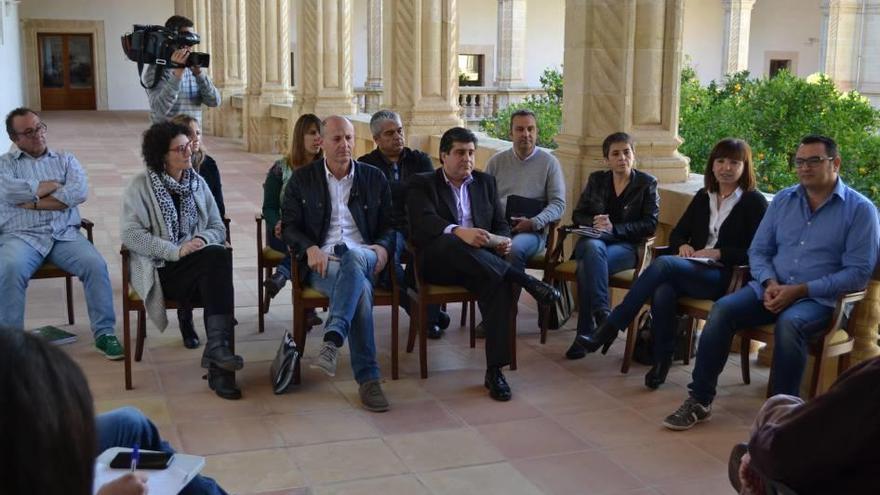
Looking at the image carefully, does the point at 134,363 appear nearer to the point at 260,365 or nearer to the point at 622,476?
the point at 260,365

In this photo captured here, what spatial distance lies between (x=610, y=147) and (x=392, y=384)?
1.59 metres

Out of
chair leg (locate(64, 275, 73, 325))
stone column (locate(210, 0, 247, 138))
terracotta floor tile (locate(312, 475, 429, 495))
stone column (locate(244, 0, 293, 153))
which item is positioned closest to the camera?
terracotta floor tile (locate(312, 475, 429, 495))

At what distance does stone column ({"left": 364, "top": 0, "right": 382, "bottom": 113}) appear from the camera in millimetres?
20312

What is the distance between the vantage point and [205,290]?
427 cm

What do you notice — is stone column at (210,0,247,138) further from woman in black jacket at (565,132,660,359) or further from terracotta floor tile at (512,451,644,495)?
terracotta floor tile at (512,451,644,495)

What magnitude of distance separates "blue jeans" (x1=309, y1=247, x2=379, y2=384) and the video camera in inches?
87.9

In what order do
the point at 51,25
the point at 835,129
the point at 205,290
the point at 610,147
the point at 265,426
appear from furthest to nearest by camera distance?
the point at 51,25, the point at 835,129, the point at 610,147, the point at 205,290, the point at 265,426

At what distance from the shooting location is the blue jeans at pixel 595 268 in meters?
4.78

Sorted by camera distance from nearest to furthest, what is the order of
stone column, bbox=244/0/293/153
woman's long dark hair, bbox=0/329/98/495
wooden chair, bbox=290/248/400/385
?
woman's long dark hair, bbox=0/329/98/495
wooden chair, bbox=290/248/400/385
stone column, bbox=244/0/293/153

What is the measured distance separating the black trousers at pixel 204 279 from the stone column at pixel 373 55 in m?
16.0

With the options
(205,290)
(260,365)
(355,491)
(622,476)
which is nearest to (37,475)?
(355,491)

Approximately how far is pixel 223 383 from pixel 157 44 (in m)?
2.55

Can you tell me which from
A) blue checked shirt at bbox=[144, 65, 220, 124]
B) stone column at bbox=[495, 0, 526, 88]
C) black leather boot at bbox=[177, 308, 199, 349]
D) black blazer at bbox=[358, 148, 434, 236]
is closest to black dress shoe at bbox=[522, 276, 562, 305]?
black blazer at bbox=[358, 148, 434, 236]

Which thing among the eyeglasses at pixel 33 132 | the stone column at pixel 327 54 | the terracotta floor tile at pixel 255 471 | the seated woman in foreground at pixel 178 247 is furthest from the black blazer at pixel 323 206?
the stone column at pixel 327 54
